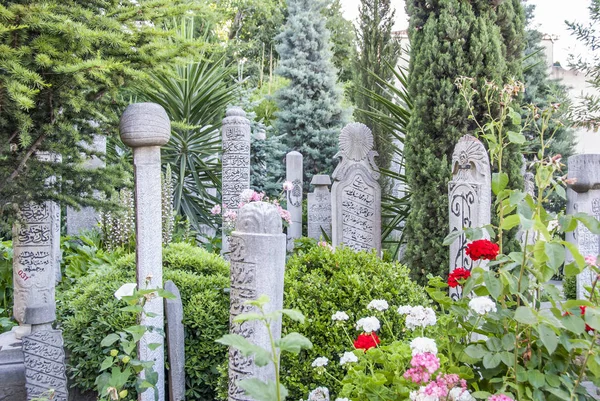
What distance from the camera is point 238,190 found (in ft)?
24.7

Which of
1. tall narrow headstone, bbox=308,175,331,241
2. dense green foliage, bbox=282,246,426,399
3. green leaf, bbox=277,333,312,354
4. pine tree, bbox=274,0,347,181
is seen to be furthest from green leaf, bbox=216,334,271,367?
pine tree, bbox=274,0,347,181

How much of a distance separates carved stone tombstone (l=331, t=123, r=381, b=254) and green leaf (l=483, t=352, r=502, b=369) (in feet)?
13.3

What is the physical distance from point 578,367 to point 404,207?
4.74m

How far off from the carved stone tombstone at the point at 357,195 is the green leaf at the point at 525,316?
4.20m

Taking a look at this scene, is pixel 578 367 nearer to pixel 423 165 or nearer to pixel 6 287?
pixel 423 165

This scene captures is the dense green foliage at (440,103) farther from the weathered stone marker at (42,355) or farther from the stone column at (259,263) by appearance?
the weathered stone marker at (42,355)

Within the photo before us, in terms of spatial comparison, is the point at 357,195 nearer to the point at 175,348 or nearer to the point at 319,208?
the point at 175,348

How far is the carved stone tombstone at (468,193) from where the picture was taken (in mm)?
4195

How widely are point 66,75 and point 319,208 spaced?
21.4 feet

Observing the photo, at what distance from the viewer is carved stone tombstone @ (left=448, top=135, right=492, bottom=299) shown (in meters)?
4.20

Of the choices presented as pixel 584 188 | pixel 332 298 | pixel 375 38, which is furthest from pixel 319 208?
pixel 332 298

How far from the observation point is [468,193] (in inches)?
167

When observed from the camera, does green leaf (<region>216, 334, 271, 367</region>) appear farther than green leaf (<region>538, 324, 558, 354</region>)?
No

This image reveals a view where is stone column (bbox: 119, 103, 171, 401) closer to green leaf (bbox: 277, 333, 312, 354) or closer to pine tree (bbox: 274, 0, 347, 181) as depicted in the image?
green leaf (bbox: 277, 333, 312, 354)
